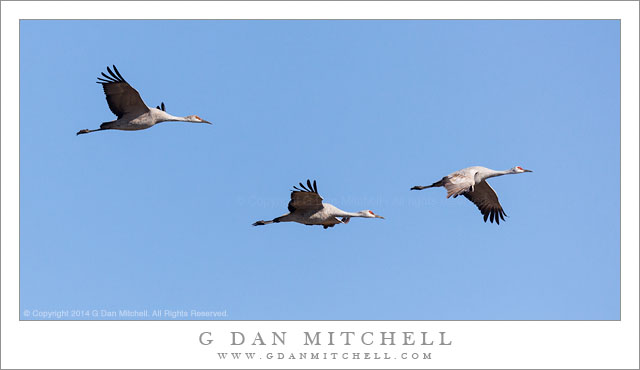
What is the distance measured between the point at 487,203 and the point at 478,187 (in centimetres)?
50

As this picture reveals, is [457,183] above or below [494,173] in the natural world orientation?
below

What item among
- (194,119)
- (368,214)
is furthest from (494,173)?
(194,119)

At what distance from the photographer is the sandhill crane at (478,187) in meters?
13.4

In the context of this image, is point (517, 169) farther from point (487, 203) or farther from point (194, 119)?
point (194, 119)

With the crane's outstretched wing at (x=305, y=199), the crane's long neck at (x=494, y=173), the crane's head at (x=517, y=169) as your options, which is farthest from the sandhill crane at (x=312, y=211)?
the crane's head at (x=517, y=169)

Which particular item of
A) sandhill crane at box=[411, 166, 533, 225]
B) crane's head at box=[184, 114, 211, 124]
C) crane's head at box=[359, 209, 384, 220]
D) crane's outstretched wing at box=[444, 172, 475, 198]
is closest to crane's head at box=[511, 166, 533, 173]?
sandhill crane at box=[411, 166, 533, 225]

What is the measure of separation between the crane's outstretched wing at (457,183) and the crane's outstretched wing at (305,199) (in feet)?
7.19

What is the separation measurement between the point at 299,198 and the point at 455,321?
3166 mm

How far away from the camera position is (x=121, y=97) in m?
13.6

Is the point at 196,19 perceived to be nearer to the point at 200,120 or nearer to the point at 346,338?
the point at 200,120

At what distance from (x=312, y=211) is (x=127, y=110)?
375 centimetres

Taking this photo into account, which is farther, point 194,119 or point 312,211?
point 194,119

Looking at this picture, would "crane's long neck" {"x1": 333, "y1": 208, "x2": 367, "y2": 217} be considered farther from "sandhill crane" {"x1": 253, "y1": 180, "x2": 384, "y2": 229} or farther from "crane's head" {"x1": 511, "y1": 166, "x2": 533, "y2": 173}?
"crane's head" {"x1": 511, "y1": 166, "x2": 533, "y2": 173}

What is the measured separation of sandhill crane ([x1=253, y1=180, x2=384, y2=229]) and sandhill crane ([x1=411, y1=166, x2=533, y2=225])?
142cm
